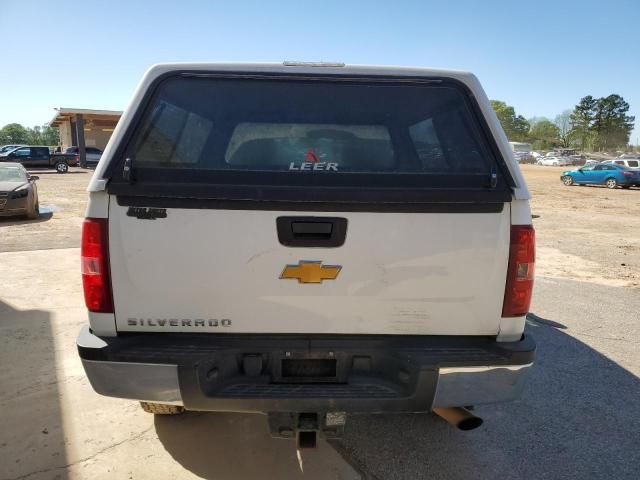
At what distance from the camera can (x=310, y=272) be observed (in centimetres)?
208

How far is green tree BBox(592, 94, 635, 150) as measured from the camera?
350 ft

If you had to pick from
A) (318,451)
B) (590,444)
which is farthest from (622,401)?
(318,451)

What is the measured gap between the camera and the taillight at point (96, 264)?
2.05 metres

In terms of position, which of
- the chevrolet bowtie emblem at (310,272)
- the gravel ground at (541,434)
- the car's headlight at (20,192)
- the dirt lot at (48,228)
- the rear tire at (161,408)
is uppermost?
the chevrolet bowtie emblem at (310,272)

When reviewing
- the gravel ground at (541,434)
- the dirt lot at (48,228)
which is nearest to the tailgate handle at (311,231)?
the gravel ground at (541,434)

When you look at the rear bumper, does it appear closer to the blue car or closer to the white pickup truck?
the white pickup truck

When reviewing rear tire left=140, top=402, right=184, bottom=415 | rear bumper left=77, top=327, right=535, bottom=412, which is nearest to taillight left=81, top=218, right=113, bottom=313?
rear bumper left=77, top=327, right=535, bottom=412

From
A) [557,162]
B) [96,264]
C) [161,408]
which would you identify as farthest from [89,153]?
[557,162]

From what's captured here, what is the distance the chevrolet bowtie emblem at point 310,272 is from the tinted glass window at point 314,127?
492mm

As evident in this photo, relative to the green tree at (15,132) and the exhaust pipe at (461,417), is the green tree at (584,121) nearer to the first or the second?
the exhaust pipe at (461,417)

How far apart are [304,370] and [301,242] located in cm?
63

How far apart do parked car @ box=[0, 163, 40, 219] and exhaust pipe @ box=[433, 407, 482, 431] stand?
11883mm

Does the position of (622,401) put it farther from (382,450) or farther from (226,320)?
(226,320)

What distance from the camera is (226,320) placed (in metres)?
2.13
